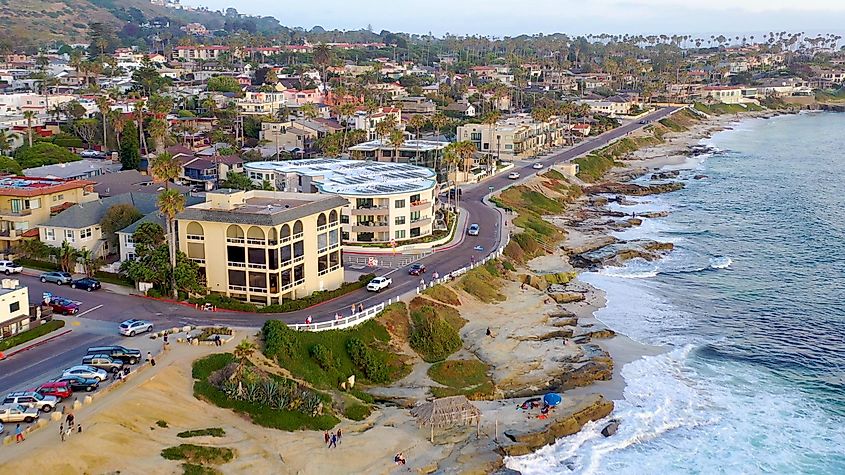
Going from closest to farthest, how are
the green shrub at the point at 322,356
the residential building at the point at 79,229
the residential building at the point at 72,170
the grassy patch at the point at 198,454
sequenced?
the grassy patch at the point at 198,454
the green shrub at the point at 322,356
the residential building at the point at 79,229
the residential building at the point at 72,170

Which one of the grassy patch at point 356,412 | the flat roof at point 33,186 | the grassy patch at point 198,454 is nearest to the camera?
the grassy patch at point 198,454

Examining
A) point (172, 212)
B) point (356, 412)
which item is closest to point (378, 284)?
point (172, 212)

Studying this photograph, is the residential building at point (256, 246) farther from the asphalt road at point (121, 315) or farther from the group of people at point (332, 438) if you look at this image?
the group of people at point (332, 438)

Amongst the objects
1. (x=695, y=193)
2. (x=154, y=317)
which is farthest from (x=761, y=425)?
(x=695, y=193)

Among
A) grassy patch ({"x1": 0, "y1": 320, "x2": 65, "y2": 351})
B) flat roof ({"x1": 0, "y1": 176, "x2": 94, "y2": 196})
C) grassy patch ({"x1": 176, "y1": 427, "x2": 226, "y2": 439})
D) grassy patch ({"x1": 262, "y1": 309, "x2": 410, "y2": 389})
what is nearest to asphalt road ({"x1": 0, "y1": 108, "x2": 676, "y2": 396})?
grassy patch ({"x1": 0, "y1": 320, "x2": 65, "y2": 351})

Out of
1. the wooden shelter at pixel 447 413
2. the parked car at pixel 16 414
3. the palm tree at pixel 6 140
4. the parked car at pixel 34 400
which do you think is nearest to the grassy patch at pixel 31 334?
the parked car at pixel 34 400

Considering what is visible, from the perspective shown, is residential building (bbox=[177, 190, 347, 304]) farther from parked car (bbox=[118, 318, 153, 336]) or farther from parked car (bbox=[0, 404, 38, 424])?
parked car (bbox=[0, 404, 38, 424])

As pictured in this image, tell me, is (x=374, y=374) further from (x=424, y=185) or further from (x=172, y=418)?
(x=424, y=185)
